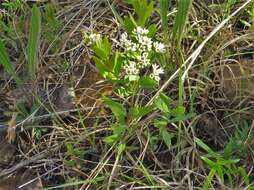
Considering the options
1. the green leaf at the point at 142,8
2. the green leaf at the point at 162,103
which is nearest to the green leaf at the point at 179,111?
the green leaf at the point at 162,103

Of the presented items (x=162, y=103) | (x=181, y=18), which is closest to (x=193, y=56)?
(x=181, y=18)

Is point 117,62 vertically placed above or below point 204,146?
above

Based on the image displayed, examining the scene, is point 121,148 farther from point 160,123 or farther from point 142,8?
point 142,8

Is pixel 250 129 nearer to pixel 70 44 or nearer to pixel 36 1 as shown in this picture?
pixel 70 44

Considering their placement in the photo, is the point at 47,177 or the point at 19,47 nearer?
the point at 47,177

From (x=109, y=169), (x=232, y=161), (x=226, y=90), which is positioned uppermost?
(x=226, y=90)

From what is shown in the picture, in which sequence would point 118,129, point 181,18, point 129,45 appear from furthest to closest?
point 181,18 < point 118,129 < point 129,45

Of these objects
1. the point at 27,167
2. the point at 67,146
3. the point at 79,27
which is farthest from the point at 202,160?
the point at 79,27
